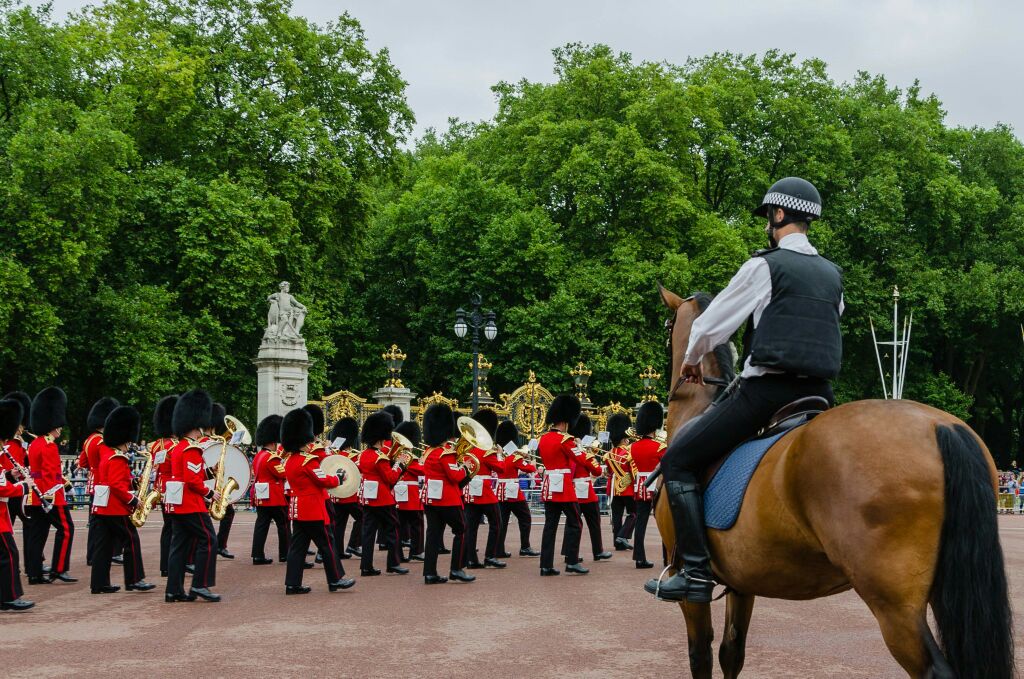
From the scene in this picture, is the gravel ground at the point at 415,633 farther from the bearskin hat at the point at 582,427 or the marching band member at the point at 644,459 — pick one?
the bearskin hat at the point at 582,427

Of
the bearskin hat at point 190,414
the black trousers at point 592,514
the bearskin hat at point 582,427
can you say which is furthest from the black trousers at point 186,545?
the bearskin hat at point 582,427

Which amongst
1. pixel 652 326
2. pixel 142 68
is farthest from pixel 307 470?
pixel 652 326

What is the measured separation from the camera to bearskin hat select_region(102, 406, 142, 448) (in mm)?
11109

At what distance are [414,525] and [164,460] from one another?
397cm

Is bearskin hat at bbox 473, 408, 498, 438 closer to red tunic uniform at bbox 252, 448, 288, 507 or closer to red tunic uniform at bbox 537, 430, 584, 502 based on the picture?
red tunic uniform at bbox 537, 430, 584, 502

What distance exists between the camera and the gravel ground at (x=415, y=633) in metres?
7.05

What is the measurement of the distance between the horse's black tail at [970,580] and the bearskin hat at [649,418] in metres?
9.30

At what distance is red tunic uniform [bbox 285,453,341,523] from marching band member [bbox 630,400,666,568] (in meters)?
3.96

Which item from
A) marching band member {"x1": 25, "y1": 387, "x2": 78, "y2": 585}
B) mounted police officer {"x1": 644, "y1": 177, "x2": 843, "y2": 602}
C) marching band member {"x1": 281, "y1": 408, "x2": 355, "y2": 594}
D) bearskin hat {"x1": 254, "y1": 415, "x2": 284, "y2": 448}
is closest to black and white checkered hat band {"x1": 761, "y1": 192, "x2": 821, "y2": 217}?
mounted police officer {"x1": 644, "y1": 177, "x2": 843, "y2": 602}

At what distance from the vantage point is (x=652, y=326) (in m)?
33.0

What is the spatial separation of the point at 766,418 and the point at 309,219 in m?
27.4

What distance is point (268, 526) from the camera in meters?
13.5

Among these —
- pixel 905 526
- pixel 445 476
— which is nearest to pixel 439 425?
pixel 445 476

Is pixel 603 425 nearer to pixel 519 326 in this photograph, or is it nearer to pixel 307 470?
pixel 519 326
